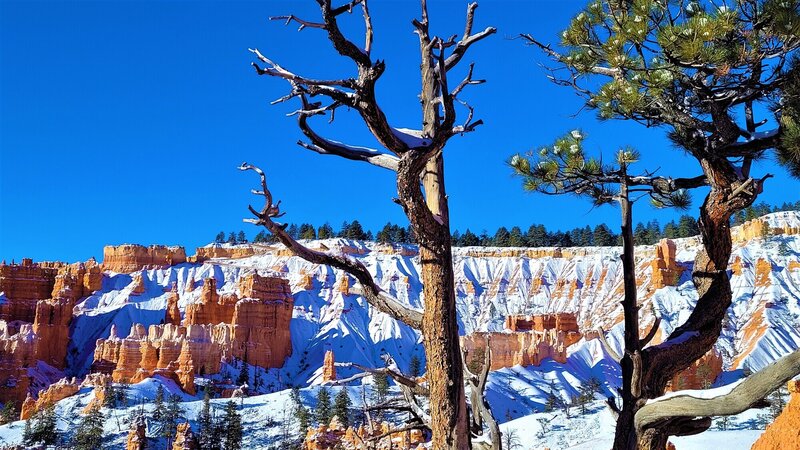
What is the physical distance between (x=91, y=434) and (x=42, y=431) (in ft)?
13.6

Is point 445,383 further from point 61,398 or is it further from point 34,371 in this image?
point 34,371

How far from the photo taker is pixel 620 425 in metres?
4.94

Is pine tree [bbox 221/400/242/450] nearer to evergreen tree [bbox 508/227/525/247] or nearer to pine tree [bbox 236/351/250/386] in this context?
pine tree [bbox 236/351/250/386]

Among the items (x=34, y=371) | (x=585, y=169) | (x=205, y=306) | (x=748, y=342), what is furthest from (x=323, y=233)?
(x=585, y=169)

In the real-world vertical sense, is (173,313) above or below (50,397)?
above

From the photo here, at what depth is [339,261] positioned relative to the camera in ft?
14.4

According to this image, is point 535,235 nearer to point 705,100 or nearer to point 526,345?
point 526,345

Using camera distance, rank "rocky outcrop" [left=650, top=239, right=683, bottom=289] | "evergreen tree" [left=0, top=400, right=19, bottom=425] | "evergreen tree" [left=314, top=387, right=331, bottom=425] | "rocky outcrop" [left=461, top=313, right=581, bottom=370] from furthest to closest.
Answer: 1. "rocky outcrop" [left=650, top=239, right=683, bottom=289]
2. "rocky outcrop" [left=461, top=313, right=581, bottom=370]
3. "evergreen tree" [left=0, top=400, right=19, bottom=425]
4. "evergreen tree" [left=314, top=387, right=331, bottom=425]

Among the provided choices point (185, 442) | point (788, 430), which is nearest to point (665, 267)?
point (185, 442)

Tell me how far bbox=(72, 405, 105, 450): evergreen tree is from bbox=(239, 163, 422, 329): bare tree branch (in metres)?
34.5

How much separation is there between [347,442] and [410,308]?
2365 cm

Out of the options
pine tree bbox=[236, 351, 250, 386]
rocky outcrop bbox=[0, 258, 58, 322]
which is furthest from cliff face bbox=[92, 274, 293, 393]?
rocky outcrop bbox=[0, 258, 58, 322]

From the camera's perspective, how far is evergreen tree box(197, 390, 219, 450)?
35625 mm

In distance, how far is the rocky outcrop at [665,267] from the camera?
85.4m
